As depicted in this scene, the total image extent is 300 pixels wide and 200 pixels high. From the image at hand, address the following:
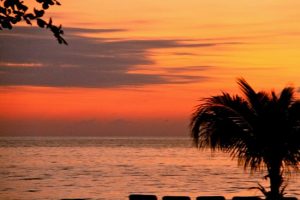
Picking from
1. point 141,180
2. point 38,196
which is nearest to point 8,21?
point 38,196

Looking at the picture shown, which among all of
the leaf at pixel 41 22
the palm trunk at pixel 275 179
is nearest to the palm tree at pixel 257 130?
the palm trunk at pixel 275 179

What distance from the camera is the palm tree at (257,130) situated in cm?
1493

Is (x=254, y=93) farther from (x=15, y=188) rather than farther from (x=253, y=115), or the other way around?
(x=15, y=188)

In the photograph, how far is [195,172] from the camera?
259 ft

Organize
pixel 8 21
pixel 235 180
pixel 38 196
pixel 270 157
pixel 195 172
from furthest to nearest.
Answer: pixel 195 172 < pixel 235 180 < pixel 38 196 < pixel 270 157 < pixel 8 21

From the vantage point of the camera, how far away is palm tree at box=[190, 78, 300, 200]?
14.9 meters

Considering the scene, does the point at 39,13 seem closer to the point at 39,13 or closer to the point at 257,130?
the point at 39,13

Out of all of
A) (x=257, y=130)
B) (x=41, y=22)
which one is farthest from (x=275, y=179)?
(x=41, y=22)

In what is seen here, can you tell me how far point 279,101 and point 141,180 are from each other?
52.3 m

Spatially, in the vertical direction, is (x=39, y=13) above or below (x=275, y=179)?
above

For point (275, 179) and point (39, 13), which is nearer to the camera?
point (39, 13)

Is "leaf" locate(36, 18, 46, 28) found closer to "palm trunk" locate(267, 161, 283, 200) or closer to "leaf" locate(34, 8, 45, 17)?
"leaf" locate(34, 8, 45, 17)

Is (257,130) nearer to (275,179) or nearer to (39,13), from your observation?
(275,179)

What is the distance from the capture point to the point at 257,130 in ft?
49.4
